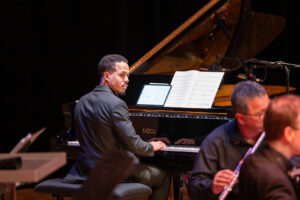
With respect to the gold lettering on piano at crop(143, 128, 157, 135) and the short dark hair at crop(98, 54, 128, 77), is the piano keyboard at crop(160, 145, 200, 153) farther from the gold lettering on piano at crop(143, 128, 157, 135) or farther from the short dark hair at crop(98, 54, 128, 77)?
the short dark hair at crop(98, 54, 128, 77)

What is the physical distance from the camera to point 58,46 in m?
5.35

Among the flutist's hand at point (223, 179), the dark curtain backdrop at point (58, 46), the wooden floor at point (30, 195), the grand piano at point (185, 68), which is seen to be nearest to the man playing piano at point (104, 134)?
the grand piano at point (185, 68)

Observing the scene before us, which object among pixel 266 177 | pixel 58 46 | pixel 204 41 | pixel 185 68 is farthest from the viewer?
pixel 58 46

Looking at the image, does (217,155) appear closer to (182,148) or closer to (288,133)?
(288,133)

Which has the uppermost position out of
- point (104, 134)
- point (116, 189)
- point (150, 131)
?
point (104, 134)

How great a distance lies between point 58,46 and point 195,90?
239 cm

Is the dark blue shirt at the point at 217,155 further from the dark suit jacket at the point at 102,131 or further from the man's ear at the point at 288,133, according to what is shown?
the dark suit jacket at the point at 102,131

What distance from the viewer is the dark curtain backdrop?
203 inches

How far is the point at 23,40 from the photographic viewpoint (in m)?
5.16

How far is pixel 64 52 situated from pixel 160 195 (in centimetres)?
260

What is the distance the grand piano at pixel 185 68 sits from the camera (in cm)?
334

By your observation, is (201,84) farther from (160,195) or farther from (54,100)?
(54,100)

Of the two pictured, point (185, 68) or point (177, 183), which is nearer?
point (177, 183)

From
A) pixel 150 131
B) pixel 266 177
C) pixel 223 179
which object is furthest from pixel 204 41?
pixel 266 177
